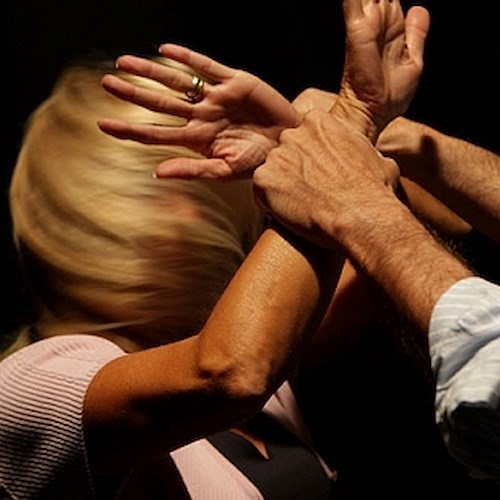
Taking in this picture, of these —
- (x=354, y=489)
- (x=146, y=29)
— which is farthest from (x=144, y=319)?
(x=146, y=29)

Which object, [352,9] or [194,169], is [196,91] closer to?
[194,169]

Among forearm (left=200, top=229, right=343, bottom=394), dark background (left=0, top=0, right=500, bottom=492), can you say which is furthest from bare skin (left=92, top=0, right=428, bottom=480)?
dark background (left=0, top=0, right=500, bottom=492)

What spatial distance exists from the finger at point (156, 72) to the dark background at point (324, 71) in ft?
2.33

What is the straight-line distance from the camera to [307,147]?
61.1 inches

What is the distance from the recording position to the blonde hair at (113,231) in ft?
5.38

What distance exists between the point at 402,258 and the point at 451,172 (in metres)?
0.55

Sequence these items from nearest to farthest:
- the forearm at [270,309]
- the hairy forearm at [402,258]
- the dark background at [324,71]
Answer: the hairy forearm at [402,258]
the forearm at [270,309]
the dark background at [324,71]

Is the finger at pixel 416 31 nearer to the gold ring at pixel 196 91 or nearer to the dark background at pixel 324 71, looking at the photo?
the gold ring at pixel 196 91

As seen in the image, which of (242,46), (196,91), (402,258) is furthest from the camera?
(242,46)

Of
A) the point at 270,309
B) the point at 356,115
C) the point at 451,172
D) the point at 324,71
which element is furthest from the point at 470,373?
the point at 324,71

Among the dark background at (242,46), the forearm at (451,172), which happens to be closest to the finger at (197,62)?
the forearm at (451,172)

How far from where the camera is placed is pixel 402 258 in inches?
53.7

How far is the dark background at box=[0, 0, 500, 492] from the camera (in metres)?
2.22

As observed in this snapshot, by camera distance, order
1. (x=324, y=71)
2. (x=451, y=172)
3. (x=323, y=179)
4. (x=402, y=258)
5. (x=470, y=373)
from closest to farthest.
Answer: (x=470, y=373) → (x=402, y=258) → (x=323, y=179) → (x=451, y=172) → (x=324, y=71)
